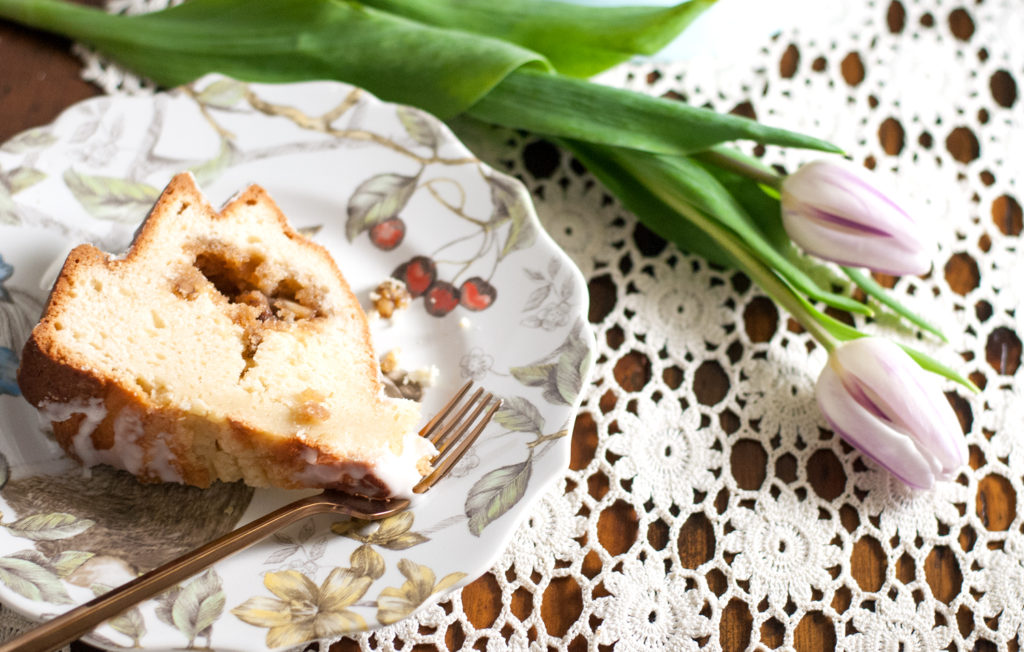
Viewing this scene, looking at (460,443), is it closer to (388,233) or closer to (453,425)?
(453,425)

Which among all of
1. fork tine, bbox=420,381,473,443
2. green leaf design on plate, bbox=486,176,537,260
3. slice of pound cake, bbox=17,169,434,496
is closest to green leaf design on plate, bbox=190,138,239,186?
slice of pound cake, bbox=17,169,434,496

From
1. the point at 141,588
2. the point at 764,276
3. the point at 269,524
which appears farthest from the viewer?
the point at 764,276

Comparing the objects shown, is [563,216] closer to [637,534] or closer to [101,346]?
[637,534]

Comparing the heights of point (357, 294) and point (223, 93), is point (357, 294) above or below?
below

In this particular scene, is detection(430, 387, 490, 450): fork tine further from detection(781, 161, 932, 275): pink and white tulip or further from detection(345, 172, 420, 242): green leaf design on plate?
detection(781, 161, 932, 275): pink and white tulip

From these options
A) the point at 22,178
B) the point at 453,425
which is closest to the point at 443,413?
the point at 453,425
